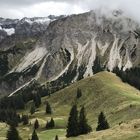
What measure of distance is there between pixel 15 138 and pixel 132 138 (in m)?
48.2

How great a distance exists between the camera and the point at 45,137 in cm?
13450

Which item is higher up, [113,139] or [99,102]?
[99,102]

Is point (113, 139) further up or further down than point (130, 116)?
further down

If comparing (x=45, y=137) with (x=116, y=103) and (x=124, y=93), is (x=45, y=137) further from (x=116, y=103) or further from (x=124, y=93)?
(x=124, y=93)

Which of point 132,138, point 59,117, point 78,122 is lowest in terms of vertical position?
point 132,138

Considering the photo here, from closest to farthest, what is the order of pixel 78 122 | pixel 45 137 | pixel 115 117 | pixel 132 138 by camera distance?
pixel 132 138 < pixel 78 122 < pixel 45 137 < pixel 115 117

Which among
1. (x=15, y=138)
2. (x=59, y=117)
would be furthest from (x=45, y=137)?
(x=59, y=117)

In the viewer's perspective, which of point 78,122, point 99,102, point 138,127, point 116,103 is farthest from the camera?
point 99,102

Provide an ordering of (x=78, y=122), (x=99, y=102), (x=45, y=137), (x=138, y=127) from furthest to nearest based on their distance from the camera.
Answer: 1. (x=99, y=102)
2. (x=45, y=137)
3. (x=78, y=122)
4. (x=138, y=127)

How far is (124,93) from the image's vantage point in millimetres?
193500

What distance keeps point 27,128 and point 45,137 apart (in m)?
50.9

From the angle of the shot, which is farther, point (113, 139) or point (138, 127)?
point (138, 127)

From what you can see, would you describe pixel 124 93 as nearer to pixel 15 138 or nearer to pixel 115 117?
pixel 115 117

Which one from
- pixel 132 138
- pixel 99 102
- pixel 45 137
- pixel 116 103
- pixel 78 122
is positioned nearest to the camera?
pixel 132 138
